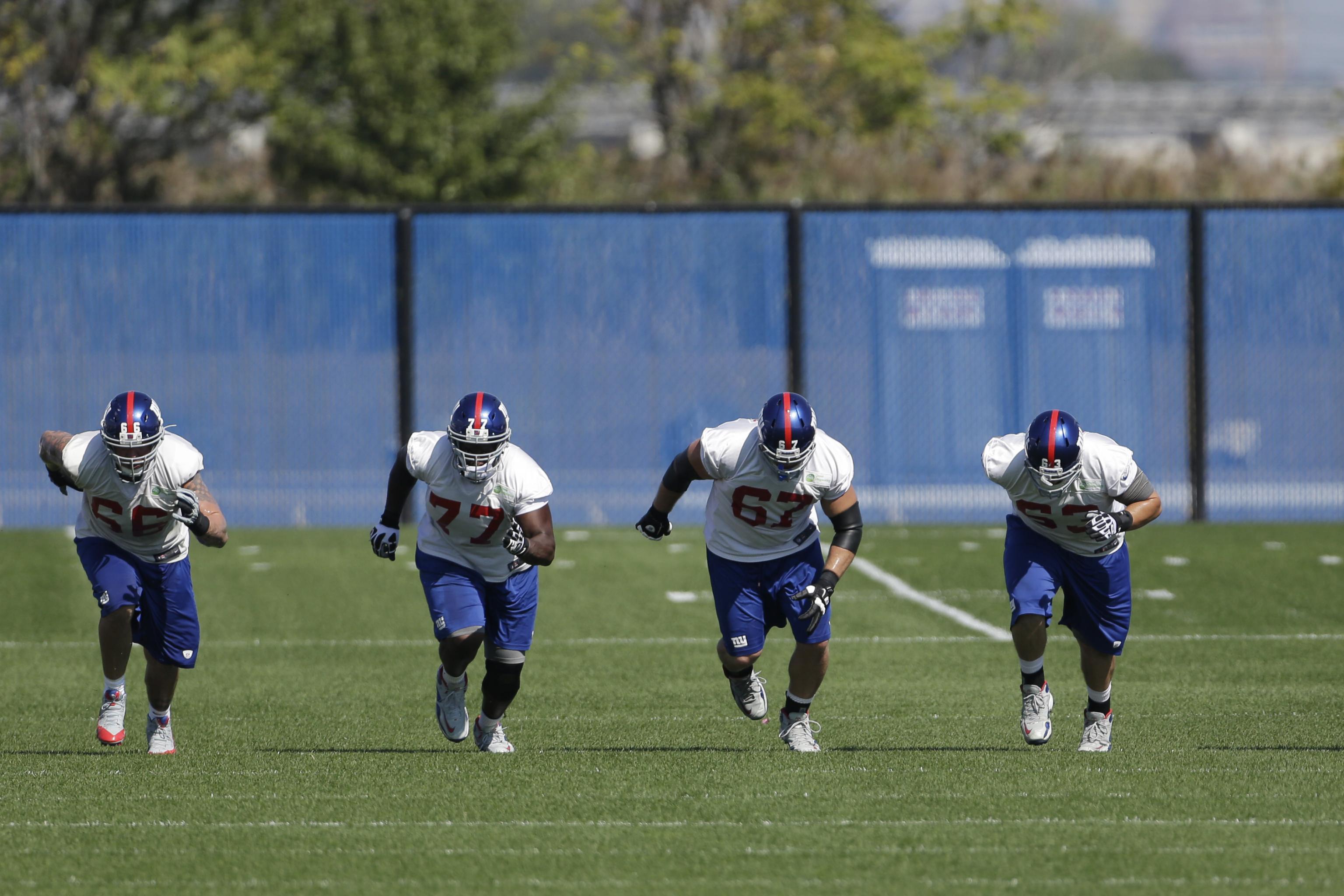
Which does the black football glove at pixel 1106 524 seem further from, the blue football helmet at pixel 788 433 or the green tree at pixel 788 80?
the green tree at pixel 788 80

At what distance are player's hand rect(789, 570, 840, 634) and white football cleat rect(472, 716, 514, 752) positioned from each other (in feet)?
5.15

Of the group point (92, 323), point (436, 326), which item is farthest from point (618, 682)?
point (92, 323)

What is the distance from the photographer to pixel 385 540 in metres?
8.37

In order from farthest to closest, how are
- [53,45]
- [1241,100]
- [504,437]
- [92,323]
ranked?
1. [1241,100]
2. [53,45]
3. [92,323]
4. [504,437]

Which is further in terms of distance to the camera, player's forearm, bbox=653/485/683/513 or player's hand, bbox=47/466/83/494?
player's forearm, bbox=653/485/683/513

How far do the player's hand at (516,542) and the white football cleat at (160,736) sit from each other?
1948 mm

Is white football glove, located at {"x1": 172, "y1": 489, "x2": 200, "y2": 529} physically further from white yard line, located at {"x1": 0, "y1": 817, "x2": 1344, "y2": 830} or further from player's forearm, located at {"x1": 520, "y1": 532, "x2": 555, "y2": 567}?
white yard line, located at {"x1": 0, "y1": 817, "x2": 1344, "y2": 830}

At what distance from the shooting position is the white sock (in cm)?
847

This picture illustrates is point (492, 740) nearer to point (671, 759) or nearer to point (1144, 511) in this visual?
point (671, 759)

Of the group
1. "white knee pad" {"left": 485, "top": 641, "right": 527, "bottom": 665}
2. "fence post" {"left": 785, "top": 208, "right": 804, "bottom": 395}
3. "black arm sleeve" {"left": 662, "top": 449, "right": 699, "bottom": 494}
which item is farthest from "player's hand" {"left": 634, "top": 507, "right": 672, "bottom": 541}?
"fence post" {"left": 785, "top": 208, "right": 804, "bottom": 395}

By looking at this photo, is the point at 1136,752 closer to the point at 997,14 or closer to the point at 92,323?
the point at 92,323

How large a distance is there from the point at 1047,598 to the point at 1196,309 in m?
10.9

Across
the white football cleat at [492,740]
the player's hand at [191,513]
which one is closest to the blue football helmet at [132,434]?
the player's hand at [191,513]

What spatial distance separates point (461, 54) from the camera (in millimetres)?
27266
